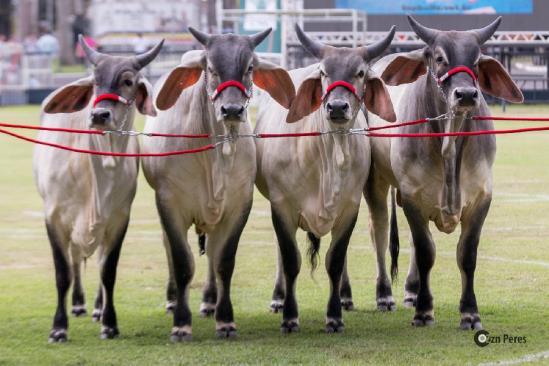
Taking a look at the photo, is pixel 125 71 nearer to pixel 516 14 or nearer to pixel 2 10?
pixel 516 14

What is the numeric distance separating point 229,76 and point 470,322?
Result: 2746 mm

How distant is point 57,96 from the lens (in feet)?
35.7

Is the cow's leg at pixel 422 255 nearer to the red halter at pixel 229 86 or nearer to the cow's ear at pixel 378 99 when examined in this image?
the cow's ear at pixel 378 99

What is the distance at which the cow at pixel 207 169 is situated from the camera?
10516mm

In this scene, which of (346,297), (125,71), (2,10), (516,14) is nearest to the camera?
(125,71)

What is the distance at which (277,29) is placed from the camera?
40.2 metres

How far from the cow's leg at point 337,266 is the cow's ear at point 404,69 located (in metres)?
1.16

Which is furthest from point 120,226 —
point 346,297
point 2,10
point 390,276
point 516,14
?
point 2,10

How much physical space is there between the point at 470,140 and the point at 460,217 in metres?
0.64

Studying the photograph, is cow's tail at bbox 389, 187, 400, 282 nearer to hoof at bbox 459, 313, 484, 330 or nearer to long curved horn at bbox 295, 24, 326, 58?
hoof at bbox 459, 313, 484, 330

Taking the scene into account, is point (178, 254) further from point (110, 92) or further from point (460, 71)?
point (460, 71)

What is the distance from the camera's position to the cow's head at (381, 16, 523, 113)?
10.3m

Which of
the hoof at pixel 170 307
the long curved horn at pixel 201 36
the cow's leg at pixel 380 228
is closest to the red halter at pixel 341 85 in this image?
the long curved horn at pixel 201 36

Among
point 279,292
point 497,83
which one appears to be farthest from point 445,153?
point 279,292
